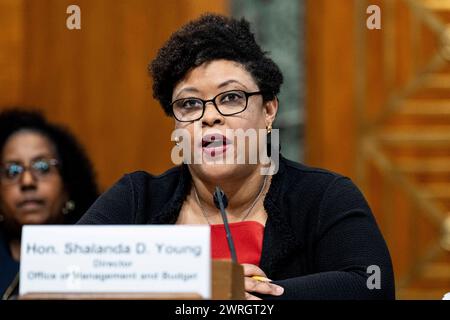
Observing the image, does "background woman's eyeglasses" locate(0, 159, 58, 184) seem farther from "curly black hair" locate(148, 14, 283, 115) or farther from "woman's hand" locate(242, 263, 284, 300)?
"woman's hand" locate(242, 263, 284, 300)

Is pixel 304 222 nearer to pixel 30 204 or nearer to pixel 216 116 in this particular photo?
pixel 216 116

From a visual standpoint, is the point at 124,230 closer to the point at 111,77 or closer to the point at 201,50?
the point at 201,50

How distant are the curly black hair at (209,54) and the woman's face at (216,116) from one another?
0.02m

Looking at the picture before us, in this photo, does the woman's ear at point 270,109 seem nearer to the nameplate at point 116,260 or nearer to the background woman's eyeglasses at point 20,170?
the nameplate at point 116,260

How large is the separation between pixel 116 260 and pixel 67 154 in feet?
5.90

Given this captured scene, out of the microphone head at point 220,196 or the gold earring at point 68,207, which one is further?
the gold earring at point 68,207

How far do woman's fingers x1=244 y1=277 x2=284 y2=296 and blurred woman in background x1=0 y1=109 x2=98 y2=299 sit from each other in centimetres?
140

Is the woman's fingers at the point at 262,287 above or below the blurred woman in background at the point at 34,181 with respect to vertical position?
below

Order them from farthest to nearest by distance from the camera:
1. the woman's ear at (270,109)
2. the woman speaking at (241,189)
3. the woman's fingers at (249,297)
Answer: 1. the woman's ear at (270,109)
2. the woman speaking at (241,189)
3. the woman's fingers at (249,297)

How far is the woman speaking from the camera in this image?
2.00m

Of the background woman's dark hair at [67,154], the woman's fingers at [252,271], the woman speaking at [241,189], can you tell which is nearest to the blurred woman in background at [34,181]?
the background woman's dark hair at [67,154]

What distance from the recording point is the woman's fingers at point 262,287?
69.7 inches

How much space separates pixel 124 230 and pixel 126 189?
25.2 inches

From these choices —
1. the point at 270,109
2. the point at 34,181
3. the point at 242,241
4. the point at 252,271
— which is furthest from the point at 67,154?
the point at 252,271
